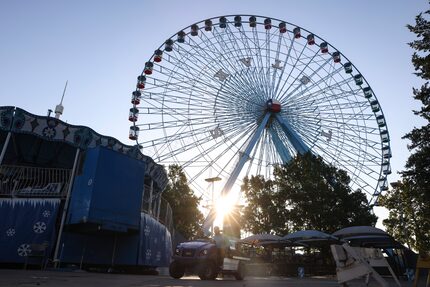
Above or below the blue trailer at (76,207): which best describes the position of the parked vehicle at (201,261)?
below

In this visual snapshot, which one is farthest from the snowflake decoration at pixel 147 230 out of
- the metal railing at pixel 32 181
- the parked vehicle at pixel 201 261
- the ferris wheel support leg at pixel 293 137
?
the ferris wheel support leg at pixel 293 137

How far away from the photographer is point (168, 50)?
26.1m

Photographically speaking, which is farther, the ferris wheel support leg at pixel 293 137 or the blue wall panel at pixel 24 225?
the ferris wheel support leg at pixel 293 137

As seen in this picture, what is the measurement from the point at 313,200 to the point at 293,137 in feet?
15.8

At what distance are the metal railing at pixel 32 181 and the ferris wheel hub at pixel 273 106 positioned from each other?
14968 millimetres

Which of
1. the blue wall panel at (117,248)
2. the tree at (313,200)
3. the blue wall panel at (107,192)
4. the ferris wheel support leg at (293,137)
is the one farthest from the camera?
the tree at (313,200)

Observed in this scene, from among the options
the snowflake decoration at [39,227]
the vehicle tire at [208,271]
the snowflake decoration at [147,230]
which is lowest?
the vehicle tire at [208,271]

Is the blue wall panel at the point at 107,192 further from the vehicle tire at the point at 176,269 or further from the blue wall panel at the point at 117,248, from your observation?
the vehicle tire at the point at 176,269

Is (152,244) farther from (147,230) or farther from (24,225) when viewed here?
(24,225)

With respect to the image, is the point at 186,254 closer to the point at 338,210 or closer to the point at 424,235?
the point at 338,210

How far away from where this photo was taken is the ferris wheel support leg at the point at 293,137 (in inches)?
984


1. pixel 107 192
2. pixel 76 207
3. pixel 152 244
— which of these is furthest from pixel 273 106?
pixel 76 207

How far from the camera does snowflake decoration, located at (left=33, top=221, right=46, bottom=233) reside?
12.2 meters

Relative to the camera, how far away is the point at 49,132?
14.6m
